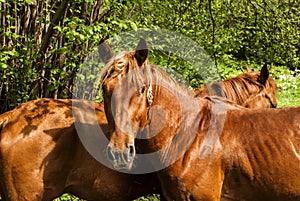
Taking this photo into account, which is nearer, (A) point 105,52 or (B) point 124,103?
(B) point 124,103

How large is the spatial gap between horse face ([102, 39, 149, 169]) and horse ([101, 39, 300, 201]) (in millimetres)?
47

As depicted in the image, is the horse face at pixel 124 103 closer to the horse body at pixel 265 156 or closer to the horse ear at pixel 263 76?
the horse body at pixel 265 156

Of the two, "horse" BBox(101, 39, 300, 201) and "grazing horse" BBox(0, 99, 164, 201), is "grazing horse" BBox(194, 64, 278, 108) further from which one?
"grazing horse" BBox(0, 99, 164, 201)

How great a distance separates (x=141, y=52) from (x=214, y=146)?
1029 millimetres

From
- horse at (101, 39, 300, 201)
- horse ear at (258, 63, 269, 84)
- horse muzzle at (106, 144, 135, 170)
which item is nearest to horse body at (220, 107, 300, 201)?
horse at (101, 39, 300, 201)

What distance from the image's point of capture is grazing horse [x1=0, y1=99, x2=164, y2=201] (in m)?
4.35

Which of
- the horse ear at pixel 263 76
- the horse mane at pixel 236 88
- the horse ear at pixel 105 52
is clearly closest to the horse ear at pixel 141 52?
the horse ear at pixel 105 52

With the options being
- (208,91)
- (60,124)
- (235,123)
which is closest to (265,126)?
(235,123)

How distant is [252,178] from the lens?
4.06 metres

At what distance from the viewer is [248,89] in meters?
5.59

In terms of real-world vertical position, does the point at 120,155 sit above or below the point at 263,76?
below

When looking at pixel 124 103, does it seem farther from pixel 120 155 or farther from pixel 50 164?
pixel 50 164

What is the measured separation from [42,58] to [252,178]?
3.51 meters

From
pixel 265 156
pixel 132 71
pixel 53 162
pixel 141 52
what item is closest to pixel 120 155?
pixel 132 71
